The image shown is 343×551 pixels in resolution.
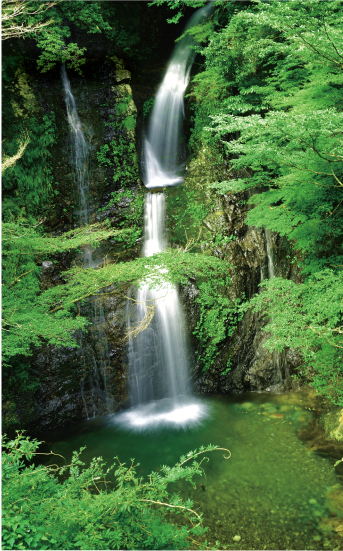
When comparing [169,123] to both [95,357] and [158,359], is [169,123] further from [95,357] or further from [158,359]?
[95,357]

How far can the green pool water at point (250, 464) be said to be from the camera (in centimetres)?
422

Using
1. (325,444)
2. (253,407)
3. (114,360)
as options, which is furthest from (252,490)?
(114,360)

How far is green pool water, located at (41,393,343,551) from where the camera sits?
422 centimetres

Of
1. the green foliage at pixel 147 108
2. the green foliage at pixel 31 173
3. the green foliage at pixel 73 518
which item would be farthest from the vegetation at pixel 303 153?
the green foliage at pixel 31 173

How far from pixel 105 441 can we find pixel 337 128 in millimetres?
7060

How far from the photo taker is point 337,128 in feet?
12.1

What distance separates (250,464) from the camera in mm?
5488

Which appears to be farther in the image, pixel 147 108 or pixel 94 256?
pixel 147 108

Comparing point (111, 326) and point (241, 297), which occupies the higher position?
point (241, 297)

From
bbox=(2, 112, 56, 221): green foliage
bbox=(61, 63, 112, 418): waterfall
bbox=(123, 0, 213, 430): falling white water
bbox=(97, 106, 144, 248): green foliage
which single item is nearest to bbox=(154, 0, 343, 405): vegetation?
bbox=(123, 0, 213, 430): falling white water

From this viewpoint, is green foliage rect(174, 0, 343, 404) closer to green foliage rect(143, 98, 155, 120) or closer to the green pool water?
the green pool water

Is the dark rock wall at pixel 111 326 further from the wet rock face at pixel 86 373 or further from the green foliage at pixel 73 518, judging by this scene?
the green foliage at pixel 73 518

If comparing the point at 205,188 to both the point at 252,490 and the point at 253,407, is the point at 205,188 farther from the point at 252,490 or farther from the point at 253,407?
the point at 252,490

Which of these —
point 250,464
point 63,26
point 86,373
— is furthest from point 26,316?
point 63,26
